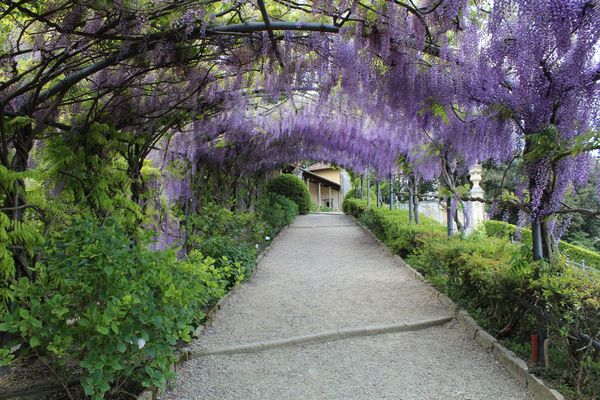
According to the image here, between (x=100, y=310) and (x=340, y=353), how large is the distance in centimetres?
204

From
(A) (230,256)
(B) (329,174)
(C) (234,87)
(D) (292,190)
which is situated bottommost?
(A) (230,256)

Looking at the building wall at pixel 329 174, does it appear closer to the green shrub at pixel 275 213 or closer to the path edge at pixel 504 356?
the green shrub at pixel 275 213

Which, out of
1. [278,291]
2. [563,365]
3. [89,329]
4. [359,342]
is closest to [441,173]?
[278,291]

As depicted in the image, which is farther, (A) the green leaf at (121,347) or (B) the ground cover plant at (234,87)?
(B) the ground cover plant at (234,87)

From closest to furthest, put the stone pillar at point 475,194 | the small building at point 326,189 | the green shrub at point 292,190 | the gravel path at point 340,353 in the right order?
the gravel path at point 340,353 < the stone pillar at point 475,194 < the green shrub at point 292,190 < the small building at point 326,189

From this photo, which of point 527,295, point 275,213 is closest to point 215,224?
point 527,295

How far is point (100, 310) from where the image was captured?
2.31m

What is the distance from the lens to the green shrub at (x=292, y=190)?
22.0 metres

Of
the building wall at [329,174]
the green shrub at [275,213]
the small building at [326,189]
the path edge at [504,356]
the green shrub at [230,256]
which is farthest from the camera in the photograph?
the building wall at [329,174]

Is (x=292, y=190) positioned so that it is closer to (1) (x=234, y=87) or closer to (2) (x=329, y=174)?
(2) (x=329, y=174)

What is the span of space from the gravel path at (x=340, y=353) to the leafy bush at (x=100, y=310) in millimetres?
773

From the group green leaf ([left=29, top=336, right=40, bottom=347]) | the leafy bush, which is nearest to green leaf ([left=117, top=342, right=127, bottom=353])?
the leafy bush

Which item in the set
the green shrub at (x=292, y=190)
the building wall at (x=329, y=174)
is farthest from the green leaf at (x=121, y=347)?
the building wall at (x=329, y=174)

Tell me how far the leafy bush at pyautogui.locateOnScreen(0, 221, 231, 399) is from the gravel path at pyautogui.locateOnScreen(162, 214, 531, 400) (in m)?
0.77
